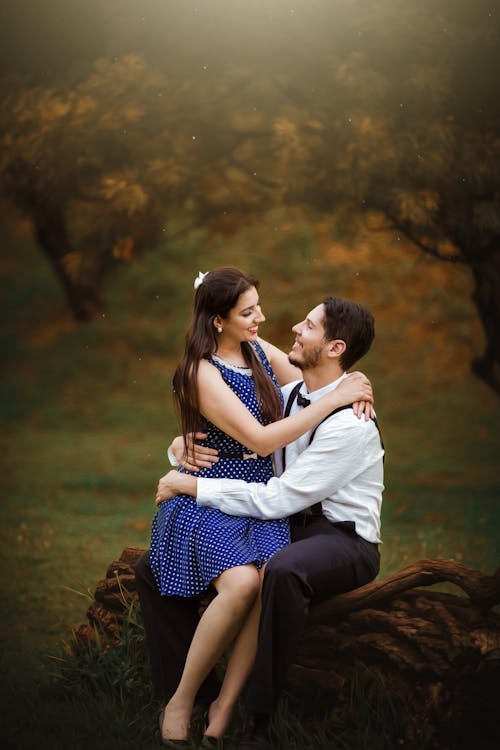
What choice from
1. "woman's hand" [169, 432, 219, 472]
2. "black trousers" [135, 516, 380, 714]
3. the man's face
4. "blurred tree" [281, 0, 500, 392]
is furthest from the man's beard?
"blurred tree" [281, 0, 500, 392]

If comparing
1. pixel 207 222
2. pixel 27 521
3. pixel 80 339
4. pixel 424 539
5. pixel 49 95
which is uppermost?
pixel 49 95

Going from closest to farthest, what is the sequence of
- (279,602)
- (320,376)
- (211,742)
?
(279,602)
(211,742)
(320,376)

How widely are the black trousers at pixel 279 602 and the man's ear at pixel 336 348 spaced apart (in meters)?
0.55

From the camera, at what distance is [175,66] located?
5.71 m

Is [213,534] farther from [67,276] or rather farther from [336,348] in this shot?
[67,276]

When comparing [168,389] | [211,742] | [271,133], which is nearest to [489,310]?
[271,133]

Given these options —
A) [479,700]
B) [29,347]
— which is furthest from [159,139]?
[479,700]

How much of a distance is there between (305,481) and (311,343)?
49cm

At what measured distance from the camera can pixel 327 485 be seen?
339 cm

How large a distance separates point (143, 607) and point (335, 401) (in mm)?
943

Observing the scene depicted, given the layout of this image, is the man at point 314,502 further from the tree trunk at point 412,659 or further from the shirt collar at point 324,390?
the tree trunk at point 412,659

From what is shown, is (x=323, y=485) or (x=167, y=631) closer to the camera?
(x=323, y=485)

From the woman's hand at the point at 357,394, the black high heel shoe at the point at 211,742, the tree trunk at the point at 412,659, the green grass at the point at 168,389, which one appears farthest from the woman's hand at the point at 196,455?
the green grass at the point at 168,389

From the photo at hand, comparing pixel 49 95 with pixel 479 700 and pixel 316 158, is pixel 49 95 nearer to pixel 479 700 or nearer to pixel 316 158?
pixel 316 158
